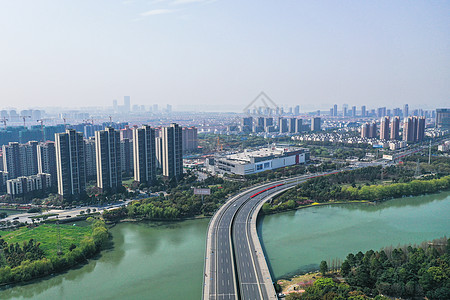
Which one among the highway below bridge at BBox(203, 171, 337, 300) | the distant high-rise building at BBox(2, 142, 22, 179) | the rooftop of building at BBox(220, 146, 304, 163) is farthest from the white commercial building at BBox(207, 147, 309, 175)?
the distant high-rise building at BBox(2, 142, 22, 179)

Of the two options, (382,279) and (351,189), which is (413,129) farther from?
(382,279)

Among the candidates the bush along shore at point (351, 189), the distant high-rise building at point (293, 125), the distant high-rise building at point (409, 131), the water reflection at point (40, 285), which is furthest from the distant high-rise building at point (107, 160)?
the distant high-rise building at point (293, 125)

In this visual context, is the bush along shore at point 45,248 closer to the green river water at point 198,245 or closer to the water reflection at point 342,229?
the green river water at point 198,245

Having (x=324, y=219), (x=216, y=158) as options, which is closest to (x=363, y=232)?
(x=324, y=219)

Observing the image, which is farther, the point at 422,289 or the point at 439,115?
the point at 439,115

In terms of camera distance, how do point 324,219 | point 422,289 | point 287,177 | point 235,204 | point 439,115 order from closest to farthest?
point 422,289
point 324,219
point 235,204
point 287,177
point 439,115

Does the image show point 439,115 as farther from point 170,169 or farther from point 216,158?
point 170,169
